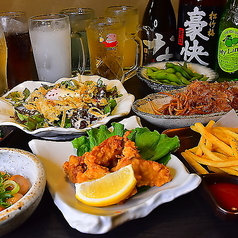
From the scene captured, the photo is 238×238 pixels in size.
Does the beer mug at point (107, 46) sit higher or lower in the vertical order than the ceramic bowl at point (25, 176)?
higher

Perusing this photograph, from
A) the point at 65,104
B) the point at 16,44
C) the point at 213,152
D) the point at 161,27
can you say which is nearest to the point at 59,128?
the point at 65,104

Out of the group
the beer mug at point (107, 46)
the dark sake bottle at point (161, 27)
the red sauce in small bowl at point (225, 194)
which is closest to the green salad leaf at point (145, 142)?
the red sauce in small bowl at point (225, 194)

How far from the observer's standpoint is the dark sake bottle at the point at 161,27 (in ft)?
6.48

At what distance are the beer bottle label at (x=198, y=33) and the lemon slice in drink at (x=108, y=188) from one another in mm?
1343

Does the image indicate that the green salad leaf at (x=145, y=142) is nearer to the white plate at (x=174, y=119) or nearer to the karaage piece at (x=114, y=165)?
the karaage piece at (x=114, y=165)

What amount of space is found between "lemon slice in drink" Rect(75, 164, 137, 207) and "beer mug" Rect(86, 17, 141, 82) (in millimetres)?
1057

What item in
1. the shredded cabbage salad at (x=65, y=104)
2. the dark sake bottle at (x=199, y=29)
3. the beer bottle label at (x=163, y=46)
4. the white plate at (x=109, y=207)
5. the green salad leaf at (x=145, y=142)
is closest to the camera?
the white plate at (x=109, y=207)

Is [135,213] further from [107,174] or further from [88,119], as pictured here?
[88,119]

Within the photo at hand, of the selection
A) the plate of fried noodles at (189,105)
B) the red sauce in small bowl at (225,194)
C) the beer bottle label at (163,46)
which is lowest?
the red sauce in small bowl at (225,194)

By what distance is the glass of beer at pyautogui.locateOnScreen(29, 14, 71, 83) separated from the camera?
1598 mm

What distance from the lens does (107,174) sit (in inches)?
31.5

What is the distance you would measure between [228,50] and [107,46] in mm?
687

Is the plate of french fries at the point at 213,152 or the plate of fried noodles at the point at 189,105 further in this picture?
the plate of fried noodles at the point at 189,105

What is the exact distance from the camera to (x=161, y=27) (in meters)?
2.05
